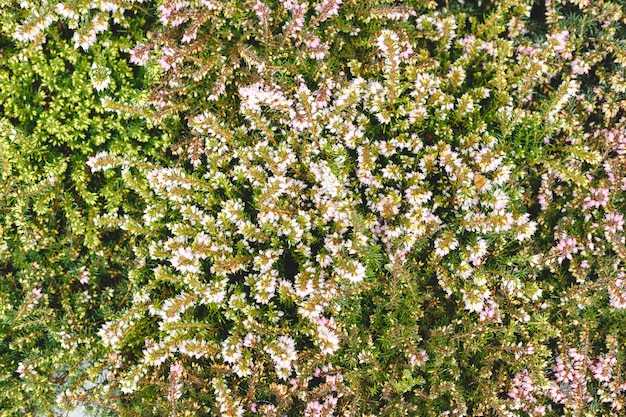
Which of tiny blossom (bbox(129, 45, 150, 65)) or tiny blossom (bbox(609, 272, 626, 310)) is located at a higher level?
tiny blossom (bbox(129, 45, 150, 65))

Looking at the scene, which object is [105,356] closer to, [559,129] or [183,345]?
[183,345]

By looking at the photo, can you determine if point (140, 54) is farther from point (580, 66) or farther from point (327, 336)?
point (580, 66)

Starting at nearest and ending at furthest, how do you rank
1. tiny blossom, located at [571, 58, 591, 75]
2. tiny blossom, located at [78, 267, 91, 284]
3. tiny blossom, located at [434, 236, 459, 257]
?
tiny blossom, located at [434, 236, 459, 257] → tiny blossom, located at [571, 58, 591, 75] → tiny blossom, located at [78, 267, 91, 284]

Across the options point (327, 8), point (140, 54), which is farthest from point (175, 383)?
point (327, 8)

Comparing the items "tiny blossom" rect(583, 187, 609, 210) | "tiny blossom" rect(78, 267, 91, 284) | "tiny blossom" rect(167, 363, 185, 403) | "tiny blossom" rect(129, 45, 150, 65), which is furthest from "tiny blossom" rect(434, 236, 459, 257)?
"tiny blossom" rect(78, 267, 91, 284)

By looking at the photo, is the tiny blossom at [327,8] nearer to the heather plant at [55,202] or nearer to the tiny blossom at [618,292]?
the heather plant at [55,202]

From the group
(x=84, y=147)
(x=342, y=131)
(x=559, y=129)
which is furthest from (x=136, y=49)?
(x=559, y=129)

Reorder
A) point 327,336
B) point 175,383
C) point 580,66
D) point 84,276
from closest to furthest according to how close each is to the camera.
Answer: point 327,336 < point 175,383 < point 580,66 < point 84,276

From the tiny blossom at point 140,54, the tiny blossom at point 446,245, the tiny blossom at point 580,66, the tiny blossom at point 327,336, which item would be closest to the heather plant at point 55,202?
the tiny blossom at point 140,54

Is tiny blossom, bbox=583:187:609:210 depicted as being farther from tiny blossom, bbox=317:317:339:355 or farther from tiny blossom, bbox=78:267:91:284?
tiny blossom, bbox=78:267:91:284
